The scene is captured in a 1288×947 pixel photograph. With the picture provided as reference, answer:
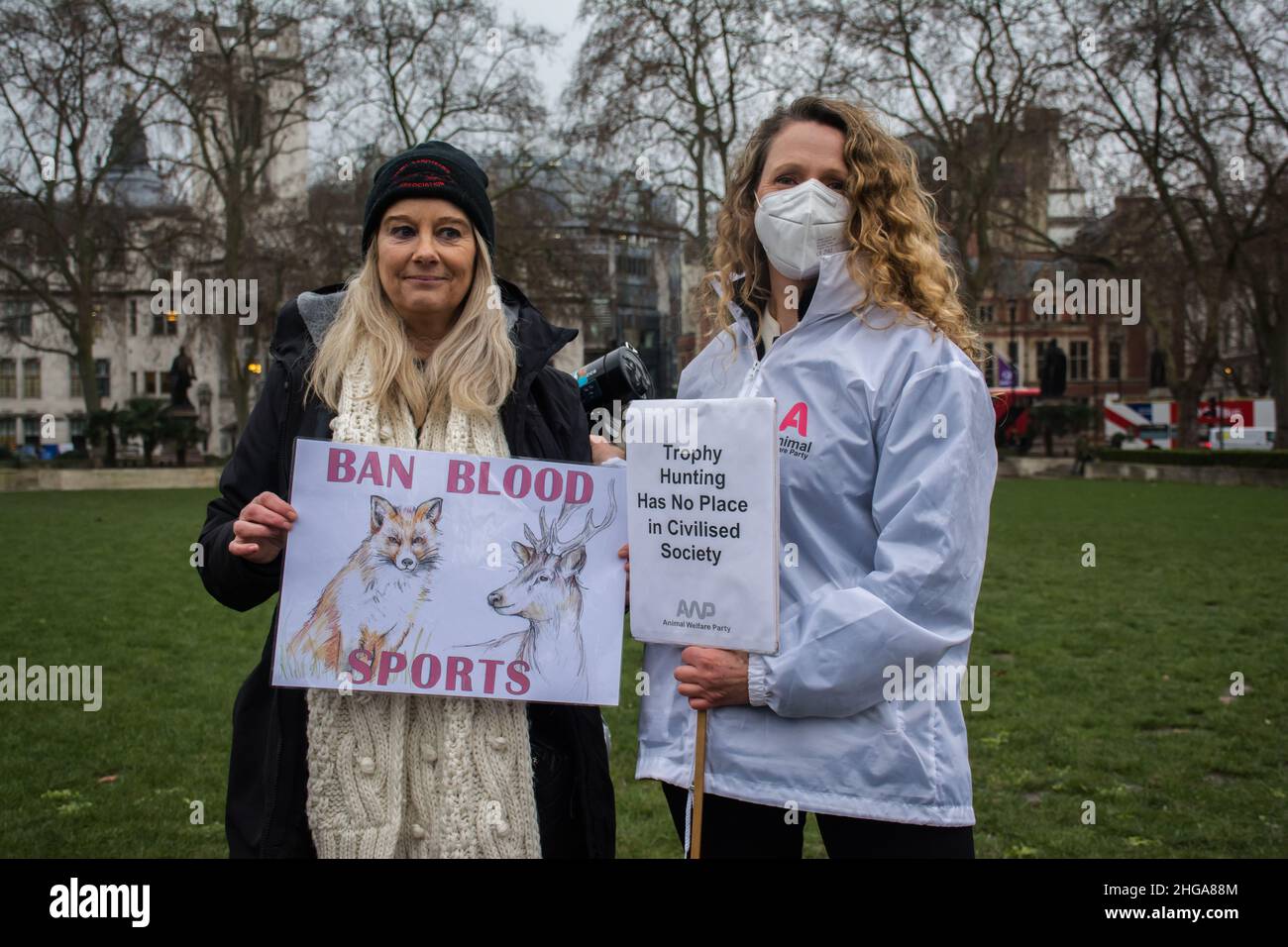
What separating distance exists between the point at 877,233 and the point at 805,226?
0.49 feet

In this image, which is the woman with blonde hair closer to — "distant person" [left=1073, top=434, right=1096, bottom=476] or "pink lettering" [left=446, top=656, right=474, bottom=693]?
"pink lettering" [left=446, top=656, right=474, bottom=693]

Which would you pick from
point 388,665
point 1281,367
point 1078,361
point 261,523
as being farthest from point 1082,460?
point 1078,361

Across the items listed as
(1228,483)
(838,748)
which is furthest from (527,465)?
(1228,483)

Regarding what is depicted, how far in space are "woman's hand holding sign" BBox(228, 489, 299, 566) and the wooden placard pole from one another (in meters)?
0.97

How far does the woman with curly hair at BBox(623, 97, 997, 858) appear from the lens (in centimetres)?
221

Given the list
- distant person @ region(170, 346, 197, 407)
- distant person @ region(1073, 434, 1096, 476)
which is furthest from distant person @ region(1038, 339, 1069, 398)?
distant person @ region(170, 346, 197, 407)

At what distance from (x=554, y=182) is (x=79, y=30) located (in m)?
12.6

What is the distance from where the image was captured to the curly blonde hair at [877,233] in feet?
8.00

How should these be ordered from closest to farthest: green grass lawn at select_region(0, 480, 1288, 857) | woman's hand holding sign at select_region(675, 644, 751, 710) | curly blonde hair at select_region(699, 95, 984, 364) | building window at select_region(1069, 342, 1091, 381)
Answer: woman's hand holding sign at select_region(675, 644, 751, 710)
curly blonde hair at select_region(699, 95, 984, 364)
green grass lawn at select_region(0, 480, 1288, 857)
building window at select_region(1069, 342, 1091, 381)

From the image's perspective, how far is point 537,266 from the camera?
32250mm

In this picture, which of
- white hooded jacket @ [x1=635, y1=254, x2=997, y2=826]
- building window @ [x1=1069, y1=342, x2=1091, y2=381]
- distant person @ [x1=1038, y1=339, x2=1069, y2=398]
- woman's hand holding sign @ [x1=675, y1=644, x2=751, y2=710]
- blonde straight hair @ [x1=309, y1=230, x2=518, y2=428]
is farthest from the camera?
building window @ [x1=1069, y1=342, x2=1091, y2=381]

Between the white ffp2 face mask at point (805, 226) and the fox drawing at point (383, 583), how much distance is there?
91 cm

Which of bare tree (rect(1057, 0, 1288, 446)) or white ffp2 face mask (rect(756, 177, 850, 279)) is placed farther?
bare tree (rect(1057, 0, 1288, 446))
